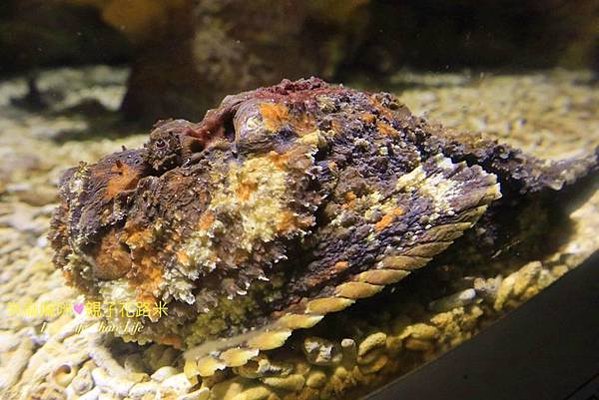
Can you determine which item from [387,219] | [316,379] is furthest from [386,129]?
[316,379]

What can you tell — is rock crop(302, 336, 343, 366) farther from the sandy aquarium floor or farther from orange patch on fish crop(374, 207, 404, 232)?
orange patch on fish crop(374, 207, 404, 232)

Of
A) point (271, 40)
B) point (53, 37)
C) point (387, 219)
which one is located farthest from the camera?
point (271, 40)

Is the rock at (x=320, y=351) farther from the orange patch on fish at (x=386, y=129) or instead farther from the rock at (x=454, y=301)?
the orange patch on fish at (x=386, y=129)

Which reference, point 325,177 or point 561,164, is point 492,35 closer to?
point 561,164

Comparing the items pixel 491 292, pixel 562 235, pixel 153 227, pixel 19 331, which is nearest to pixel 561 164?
pixel 562 235

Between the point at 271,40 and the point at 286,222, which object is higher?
the point at 271,40

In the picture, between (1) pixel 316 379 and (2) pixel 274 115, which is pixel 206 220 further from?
(1) pixel 316 379
